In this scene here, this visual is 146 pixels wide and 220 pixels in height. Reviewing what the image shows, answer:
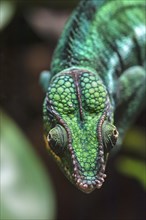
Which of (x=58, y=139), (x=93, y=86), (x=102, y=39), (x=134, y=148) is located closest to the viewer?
(x=58, y=139)

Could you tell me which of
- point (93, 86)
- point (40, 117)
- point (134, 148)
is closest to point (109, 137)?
point (93, 86)

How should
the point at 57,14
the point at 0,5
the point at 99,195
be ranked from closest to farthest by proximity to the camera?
the point at 0,5 < the point at 57,14 < the point at 99,195

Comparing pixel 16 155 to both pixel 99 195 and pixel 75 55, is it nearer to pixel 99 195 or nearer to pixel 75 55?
pixel 75 55

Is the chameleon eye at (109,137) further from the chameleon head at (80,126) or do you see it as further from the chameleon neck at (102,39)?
the chameleon neck at (102,39)

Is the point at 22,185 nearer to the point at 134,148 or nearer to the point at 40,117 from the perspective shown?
the point at 134,148

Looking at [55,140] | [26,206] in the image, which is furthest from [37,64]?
[55,140]

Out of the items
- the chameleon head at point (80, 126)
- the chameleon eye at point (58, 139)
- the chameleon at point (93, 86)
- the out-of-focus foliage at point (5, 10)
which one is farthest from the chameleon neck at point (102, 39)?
the out-of-focus foliage at point (5, 10)
